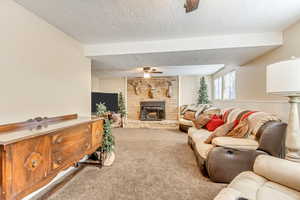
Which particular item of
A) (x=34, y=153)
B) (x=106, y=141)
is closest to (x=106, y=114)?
(x=106, y=141)

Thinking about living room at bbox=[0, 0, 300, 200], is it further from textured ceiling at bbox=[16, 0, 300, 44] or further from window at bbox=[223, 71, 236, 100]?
window at bbox=[223, 71, 236, 100]

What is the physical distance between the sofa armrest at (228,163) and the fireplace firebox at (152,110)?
479cm

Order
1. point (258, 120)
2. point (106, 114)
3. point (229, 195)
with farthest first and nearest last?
point (106, 114) → point (258, 120) → point (229, 195)

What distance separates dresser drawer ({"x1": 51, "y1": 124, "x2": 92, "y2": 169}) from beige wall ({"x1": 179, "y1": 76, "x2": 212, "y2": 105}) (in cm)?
529

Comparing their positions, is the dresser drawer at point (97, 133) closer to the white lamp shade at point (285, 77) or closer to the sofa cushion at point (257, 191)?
the sofa cushion at point (257, 191)

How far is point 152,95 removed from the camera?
7.00 metres

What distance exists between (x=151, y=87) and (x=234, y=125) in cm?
483

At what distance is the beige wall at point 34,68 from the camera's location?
158 cm

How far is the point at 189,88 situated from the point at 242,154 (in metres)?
5.02

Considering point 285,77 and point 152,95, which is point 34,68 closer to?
point 285,77

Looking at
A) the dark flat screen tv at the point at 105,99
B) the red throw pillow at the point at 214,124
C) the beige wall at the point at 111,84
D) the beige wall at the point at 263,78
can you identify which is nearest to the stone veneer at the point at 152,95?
the beige wall at the point at 111,84

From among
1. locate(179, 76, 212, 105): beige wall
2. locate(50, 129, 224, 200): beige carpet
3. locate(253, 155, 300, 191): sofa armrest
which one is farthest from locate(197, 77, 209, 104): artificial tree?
locate(253, 155, 300, 191): sofa armrest

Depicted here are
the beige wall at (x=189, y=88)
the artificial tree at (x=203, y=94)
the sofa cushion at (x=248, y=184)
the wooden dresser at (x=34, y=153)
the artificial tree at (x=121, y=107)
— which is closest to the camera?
the wooden dresser at (x=34, y=153)

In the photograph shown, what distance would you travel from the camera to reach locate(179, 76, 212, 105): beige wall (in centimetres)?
673
